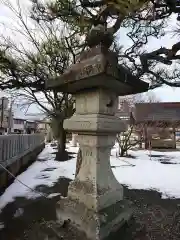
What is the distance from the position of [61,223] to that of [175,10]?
379cm

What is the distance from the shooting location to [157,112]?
25.0 meters

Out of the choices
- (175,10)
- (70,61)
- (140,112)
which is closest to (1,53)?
(70,61)

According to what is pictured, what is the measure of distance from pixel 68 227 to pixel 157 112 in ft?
77.4

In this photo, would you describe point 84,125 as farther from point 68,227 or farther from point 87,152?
point 68,227

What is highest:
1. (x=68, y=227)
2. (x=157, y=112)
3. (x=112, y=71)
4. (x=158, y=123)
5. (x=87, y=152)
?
(x=157, y=112)

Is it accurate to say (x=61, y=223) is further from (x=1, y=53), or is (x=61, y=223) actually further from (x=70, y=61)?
(x=70, y=61)

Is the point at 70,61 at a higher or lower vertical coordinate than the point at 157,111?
higher

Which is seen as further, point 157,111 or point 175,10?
point 157,111

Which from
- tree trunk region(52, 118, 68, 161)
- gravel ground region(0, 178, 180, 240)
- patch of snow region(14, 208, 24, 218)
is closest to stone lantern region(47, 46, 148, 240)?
gravel ground region(0, 178, 180, 240)

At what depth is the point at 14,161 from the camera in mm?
7395

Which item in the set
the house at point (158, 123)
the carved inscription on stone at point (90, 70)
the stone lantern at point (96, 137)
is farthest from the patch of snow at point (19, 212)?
the house at point (158, 123)

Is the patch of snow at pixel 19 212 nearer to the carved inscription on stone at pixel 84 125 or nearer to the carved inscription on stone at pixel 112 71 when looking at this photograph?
the carved inscription on stone at pixel 84 125

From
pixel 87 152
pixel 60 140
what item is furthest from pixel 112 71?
pixel 60 140

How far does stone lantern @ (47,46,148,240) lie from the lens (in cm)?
267
